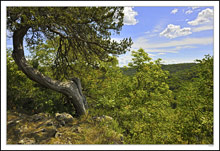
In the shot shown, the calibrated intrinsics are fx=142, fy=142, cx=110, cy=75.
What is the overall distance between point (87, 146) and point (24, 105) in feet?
13.0

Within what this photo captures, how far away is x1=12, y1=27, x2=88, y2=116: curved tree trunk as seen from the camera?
190 inches

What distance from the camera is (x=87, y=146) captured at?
3.56 meters

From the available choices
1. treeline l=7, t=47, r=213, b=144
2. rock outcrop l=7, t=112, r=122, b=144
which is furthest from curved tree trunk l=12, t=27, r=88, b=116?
rock outcrop l=7, t=112, r=122, b=144

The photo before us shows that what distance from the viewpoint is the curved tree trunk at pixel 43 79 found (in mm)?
4824

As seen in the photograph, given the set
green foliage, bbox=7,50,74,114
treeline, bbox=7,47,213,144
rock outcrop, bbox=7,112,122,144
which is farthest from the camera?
green foliage, bbox=7,50,74,114

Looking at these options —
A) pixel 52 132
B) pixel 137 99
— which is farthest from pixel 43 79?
pixel 137 99

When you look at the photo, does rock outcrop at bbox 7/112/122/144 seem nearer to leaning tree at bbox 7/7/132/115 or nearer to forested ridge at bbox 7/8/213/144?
forested ridge at bbox 7/8/213/144

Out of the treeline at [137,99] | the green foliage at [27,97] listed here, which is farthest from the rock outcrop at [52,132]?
the green foliage at [27,97]

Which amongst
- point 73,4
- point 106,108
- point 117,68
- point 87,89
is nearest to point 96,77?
point 87,89

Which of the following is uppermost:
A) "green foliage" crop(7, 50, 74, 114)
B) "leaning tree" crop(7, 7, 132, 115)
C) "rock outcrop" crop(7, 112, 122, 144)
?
"leaning tree" crop(7, 7, 132, 115)

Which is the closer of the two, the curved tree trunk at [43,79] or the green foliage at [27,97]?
the curved tree trunk at [43,79]

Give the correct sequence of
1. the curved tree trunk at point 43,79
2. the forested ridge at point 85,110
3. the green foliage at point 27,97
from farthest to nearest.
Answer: the green foliage at point 27,97
the curved tree trunk at point 43,79
the forested ridge at point 85,110

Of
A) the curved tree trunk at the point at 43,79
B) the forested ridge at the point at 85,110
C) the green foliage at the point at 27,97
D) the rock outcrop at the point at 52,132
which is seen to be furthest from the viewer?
the green foliage at the point at 27,97

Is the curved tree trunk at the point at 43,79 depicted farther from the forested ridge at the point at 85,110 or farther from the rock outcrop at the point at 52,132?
the rock outcrop at the point at 52,132
